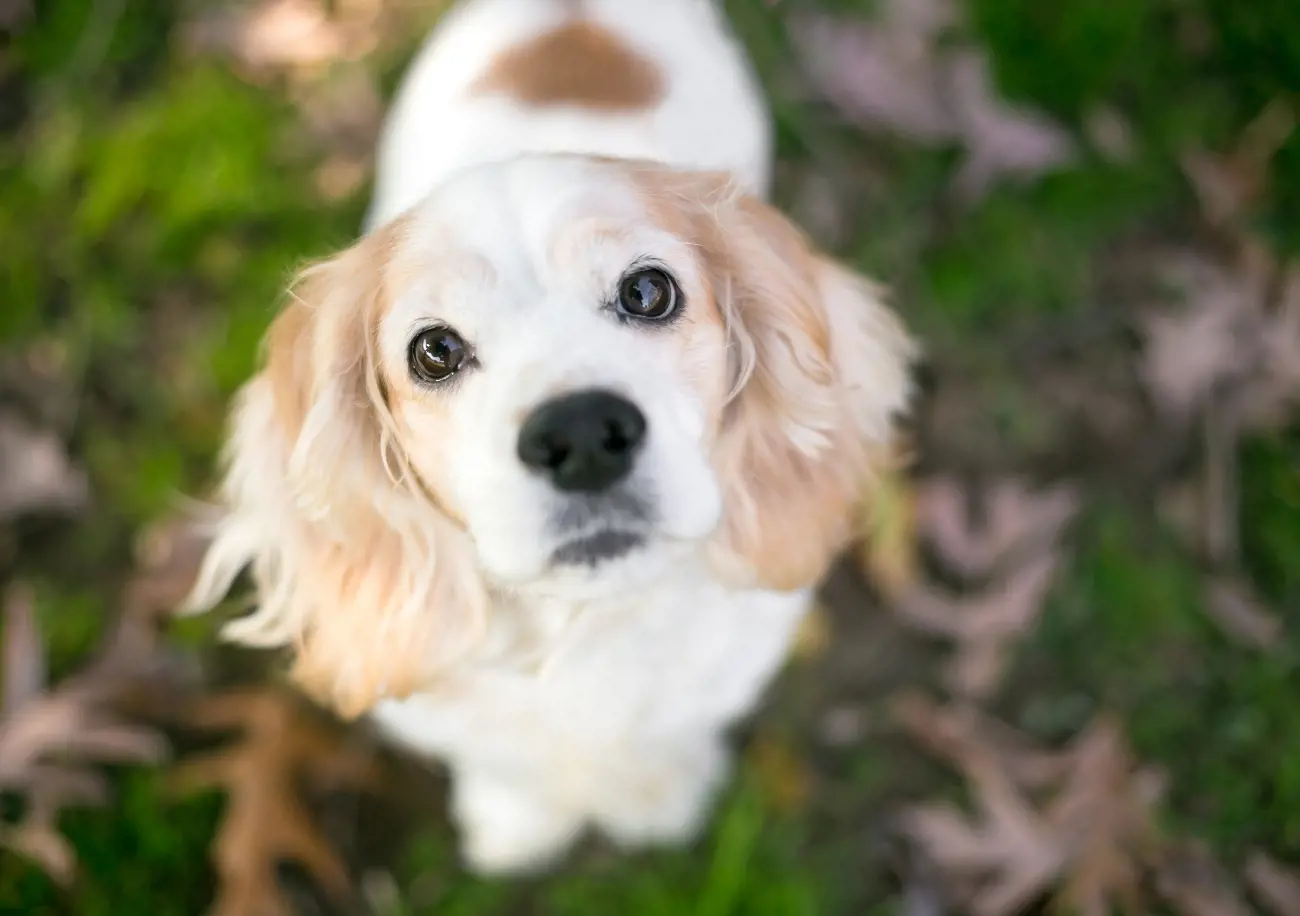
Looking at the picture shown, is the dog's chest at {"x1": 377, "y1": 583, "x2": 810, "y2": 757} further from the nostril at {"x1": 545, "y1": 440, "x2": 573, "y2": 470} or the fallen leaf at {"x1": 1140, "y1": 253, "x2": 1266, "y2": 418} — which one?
the fallen leaf at {"x1": 1140, "y1": 253, "x2": 1266, "y2": 418}

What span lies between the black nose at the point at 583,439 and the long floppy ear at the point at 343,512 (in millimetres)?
387

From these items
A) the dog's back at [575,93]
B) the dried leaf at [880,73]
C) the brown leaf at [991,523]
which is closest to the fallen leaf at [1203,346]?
the brown leaf at [991,523]

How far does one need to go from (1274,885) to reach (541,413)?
2125mm

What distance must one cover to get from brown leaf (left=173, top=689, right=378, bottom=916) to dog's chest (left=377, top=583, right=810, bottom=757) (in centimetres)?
55

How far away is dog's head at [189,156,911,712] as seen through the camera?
1554 mm

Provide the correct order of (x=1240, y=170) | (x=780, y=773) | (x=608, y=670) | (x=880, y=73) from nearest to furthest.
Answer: (x=608, y=670)
(x=780, y=773)
(x=1240, y=170)
(x=880, y=73)

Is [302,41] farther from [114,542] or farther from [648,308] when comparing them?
[648,308]

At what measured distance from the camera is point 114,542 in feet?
9.46

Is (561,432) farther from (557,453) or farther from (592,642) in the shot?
(592,642)

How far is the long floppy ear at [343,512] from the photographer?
1.76m

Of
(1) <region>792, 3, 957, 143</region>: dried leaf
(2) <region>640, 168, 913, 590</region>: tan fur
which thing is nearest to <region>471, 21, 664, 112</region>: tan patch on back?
(2) <region>640, 168, 913, 590</region>: tan fur

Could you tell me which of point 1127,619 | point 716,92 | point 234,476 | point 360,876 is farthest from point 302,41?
point 1127,619

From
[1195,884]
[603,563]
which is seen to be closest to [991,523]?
[1195,884]

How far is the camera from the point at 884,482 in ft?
8.81
